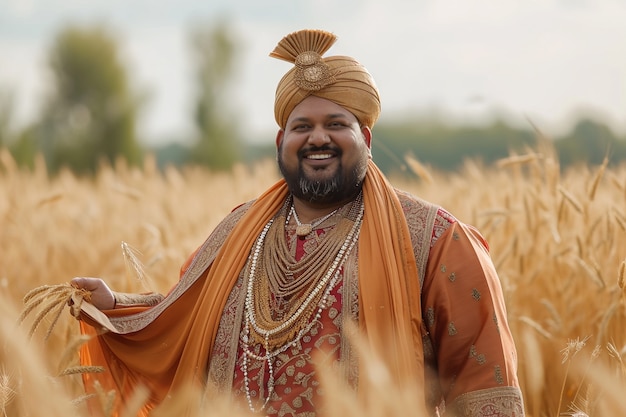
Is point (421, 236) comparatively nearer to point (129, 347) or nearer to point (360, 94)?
point (360, 94)

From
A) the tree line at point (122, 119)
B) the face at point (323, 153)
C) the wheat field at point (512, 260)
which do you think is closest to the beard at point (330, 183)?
the face at point (323, 153)

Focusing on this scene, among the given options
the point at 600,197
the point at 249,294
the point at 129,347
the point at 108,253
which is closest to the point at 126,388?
the point at 129,347

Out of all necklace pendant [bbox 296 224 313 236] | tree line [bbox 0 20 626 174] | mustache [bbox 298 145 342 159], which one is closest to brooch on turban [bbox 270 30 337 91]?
mustache [bbox 298 145 342 159]

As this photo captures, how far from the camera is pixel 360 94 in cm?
339

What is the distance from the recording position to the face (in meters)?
3.26

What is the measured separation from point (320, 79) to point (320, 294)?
79 centimetres

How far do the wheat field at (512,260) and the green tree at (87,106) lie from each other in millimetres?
28958

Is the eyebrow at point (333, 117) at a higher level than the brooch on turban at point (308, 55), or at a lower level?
lower

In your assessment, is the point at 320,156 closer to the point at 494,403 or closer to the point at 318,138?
the point at 318,138

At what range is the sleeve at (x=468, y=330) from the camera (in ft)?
9.33

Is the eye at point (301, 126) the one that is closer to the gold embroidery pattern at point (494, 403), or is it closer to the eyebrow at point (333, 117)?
the eyebrow at point (333, 117)

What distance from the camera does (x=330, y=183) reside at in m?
3.25

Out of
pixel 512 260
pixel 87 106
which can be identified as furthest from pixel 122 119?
pixel 512 260

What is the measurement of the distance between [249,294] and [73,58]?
119 feet
